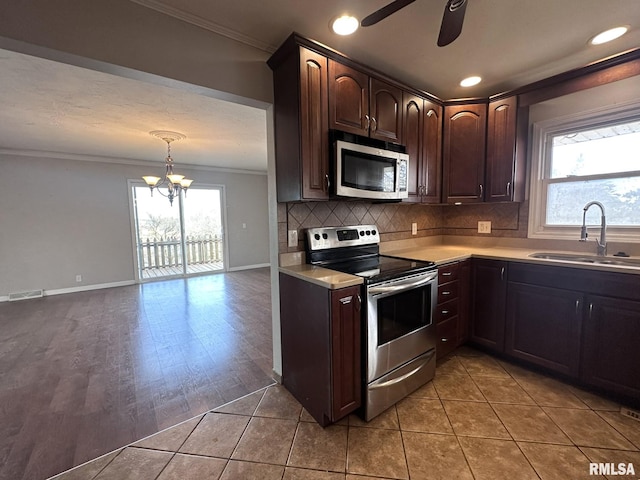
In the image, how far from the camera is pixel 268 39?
172 centimetres

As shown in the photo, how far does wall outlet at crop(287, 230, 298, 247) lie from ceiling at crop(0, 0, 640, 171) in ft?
4.05

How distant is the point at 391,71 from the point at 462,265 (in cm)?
175

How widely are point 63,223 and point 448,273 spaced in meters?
6.01

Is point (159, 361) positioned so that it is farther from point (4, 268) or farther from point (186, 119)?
point (4, 268)

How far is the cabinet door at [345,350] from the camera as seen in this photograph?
1.47m

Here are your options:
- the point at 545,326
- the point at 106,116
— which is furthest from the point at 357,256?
the point at 106,116

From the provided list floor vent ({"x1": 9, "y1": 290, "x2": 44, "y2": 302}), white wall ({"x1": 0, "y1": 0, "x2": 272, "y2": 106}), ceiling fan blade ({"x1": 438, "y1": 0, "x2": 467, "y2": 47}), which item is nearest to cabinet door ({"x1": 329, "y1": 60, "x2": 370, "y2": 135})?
white wall ({"x1": 0, "y1": 0, "x2": 272, "y2": 106})

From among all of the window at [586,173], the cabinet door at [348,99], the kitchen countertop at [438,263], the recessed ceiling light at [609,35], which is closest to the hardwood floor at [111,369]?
the kitchen countertop at [438,263]

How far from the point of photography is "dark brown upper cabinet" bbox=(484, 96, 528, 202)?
2.34m

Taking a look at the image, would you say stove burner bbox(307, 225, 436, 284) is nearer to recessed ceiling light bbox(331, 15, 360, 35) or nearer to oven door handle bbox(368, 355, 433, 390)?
oven door handle bbox(368, 355, 433, 390)

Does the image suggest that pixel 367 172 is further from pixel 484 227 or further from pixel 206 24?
pixel 484 227

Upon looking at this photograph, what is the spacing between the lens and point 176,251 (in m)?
6.10

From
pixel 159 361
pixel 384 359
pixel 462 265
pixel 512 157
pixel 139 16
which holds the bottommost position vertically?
pixel 159 361

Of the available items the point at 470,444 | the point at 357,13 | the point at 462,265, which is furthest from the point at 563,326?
the point at 357,13
